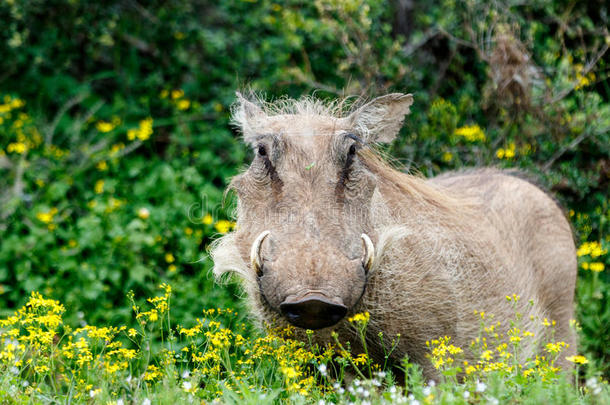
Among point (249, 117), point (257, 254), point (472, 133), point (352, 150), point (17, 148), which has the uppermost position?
point (352, 150)

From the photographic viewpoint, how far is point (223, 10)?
6.57 metres

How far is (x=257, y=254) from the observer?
2812 millimetres

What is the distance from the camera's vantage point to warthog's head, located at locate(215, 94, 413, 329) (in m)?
2.60

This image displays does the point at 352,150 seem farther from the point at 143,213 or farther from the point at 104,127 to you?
the point at 104,127

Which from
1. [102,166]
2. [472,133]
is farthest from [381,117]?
[102,166]

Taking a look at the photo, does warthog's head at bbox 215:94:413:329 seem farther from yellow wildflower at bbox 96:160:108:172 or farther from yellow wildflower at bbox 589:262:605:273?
yellow wildflower at bbox 96:160:108:172

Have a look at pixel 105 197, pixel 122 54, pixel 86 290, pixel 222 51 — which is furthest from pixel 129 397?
pixel 122 54

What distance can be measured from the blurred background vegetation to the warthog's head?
1.02m

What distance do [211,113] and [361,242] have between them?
3946mm

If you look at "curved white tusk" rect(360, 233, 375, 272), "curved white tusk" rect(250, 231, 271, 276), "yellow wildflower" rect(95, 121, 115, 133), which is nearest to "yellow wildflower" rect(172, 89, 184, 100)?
→ "yellow wildflower" rect(95, 121, 115, 133)

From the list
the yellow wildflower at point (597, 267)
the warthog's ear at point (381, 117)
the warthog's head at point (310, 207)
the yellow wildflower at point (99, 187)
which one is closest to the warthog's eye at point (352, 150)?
the warthog's head at point (310, 207)

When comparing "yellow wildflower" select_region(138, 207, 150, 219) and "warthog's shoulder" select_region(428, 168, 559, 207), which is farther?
"yellow wildflower" select_region(138, 207, 150, 219)

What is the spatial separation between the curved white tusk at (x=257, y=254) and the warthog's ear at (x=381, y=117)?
0.75 meters

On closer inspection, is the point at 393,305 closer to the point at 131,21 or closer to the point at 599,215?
the point at 599,215
